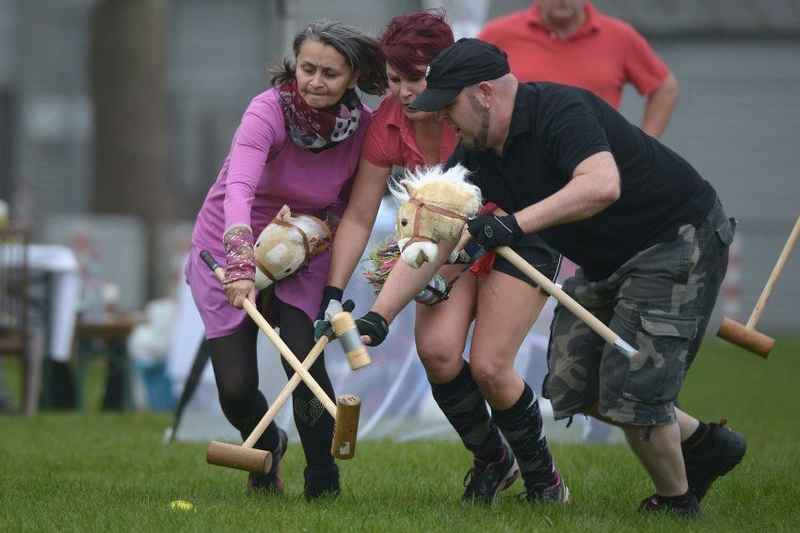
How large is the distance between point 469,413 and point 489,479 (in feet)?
0.97

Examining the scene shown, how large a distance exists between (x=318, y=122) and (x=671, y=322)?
1512mm

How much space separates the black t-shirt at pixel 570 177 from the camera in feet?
14.6

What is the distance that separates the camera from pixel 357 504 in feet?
16.4

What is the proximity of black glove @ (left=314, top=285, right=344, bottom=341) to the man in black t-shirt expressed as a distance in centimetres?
70

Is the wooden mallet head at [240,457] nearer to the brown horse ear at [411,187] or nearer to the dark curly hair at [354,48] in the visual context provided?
the brown horse ear at [411,187]

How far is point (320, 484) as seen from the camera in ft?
16.9

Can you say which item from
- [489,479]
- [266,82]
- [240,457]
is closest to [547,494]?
[489,479]

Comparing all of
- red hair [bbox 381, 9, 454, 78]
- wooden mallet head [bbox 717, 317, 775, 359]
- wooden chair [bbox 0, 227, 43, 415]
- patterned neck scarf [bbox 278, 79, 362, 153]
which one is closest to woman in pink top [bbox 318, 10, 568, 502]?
red hair [bbox 381, 9, 454, 78]

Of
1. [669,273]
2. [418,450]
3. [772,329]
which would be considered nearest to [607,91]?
[418,450]

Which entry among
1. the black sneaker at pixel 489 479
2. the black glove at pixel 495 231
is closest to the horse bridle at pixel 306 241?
the black glove at pixel 495 231

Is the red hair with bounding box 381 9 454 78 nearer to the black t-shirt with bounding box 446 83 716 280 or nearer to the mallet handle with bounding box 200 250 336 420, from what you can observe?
the black t-shirt with bounding box 446 83 716 280

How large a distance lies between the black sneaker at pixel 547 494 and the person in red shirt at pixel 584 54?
261 centimetres

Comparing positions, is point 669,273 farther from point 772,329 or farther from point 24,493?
point 772,329

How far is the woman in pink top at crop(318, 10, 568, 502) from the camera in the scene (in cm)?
485
